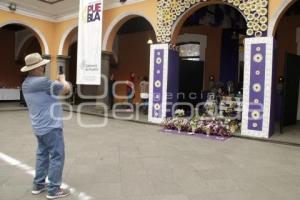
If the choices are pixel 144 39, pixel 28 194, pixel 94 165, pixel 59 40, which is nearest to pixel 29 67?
pixel 28 194

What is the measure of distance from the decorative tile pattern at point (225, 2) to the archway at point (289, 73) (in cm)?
43

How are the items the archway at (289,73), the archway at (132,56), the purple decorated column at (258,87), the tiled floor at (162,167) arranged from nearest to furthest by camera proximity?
the tiled floor at (162,167) → the purple decorated column at (258,87) → the archway at (289,73) → the archway at (132,56)

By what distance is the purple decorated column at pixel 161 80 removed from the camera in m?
9.09

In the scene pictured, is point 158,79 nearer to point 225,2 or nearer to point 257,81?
point 225,2

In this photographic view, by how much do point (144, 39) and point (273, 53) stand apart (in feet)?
29.6

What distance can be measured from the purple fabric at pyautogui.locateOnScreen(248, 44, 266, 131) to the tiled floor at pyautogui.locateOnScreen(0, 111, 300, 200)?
0.60 meters

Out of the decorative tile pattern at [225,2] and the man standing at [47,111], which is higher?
the decorative tile pattern at [225,2]

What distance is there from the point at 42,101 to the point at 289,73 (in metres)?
7.01

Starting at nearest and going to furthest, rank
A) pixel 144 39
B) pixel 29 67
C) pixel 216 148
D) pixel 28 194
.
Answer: pixel 29 67 < pixel 28 194 < pixel 216 148 < pixel 144 39

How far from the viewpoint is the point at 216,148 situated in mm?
6281

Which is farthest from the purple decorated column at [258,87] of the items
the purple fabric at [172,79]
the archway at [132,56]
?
the archway at [132,56]

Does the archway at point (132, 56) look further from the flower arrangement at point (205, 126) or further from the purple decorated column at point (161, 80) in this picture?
the flower arrangement at point (205, 126)

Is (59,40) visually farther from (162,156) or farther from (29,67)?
(29,67)

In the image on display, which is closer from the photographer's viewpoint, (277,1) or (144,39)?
(277,1)
